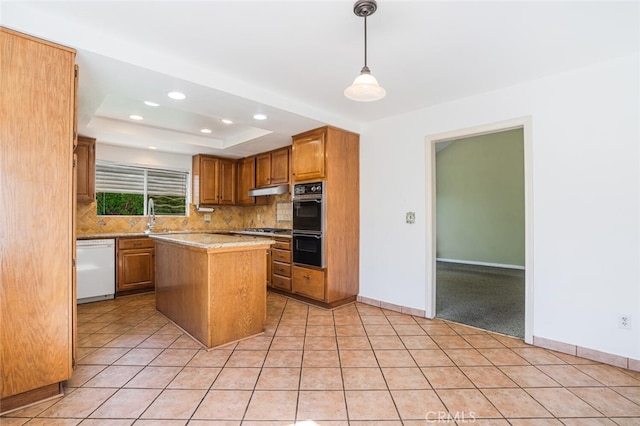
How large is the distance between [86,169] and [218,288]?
123 inches

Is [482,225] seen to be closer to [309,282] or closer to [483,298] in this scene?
[483,298]

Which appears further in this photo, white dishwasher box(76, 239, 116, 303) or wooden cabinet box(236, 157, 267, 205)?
wooden cabinet box(236, 157, 267, 205)

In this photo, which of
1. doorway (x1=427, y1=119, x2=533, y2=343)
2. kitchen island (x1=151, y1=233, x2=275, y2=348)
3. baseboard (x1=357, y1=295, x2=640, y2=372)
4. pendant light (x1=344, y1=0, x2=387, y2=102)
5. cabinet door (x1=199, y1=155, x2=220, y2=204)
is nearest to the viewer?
pendant light (x1=344, y1=0, x2=387, y2=102)

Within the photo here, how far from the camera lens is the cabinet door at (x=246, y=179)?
5516 mm

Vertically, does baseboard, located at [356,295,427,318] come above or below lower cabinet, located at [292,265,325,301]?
below

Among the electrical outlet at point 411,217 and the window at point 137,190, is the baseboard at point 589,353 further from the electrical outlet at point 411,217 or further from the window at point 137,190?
the window at point 137,190

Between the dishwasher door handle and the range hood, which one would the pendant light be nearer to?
the range hood

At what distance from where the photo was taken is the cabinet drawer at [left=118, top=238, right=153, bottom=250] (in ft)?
14.2

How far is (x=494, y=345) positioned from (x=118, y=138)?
538 cm

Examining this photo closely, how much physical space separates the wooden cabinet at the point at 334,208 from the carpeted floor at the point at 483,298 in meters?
1.24

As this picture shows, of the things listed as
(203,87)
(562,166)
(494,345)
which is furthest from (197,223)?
(562,166)

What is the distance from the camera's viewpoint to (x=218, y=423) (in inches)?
66.4

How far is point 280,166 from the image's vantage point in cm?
493

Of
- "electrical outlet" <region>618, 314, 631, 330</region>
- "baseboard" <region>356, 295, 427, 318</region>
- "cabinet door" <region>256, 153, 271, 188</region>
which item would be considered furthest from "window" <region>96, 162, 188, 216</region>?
"electrical outlet" <region>618, 314, 631, 330</region>
